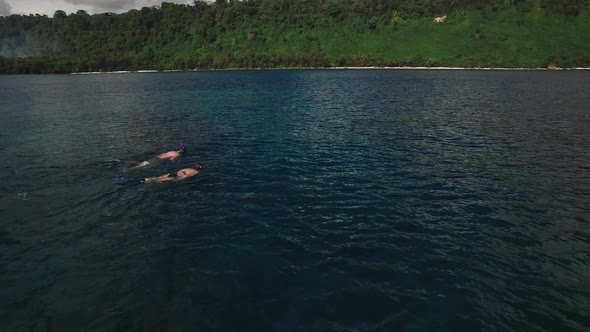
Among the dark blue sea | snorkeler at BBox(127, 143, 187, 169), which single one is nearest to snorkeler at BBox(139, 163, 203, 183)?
the dark blue sea

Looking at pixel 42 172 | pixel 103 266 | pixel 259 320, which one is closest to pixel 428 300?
pixel 259 320

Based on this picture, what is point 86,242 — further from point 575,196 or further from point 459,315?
point 575,196

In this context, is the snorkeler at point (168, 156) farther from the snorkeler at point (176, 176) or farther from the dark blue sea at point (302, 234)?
the snorkeler at point (176, 176)

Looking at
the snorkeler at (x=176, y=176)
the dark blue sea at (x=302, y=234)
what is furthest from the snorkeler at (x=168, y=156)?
the snorkeler at (x=176, y=176)

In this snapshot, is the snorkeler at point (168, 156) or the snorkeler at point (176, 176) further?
the snorkeler at point (168, 156)

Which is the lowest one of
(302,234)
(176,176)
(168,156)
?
(302,234)

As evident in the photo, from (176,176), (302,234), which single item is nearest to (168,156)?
(176,176)

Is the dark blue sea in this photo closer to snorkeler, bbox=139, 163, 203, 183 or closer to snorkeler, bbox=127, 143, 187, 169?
snorkeler, bbox=139, 163, 203, 183

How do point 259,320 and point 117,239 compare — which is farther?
point 117,239

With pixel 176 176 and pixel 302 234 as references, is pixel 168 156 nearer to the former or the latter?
pixel 176 176
